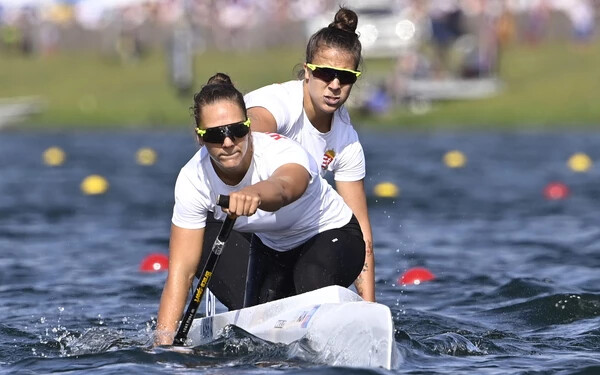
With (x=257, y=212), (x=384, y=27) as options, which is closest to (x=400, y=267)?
(x=257, y=212)

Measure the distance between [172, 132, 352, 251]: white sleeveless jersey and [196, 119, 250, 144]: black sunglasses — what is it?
0.83ft

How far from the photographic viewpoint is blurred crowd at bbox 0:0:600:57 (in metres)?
36.0

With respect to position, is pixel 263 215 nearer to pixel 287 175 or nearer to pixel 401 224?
pixel 287 175

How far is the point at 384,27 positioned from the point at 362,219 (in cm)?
2586

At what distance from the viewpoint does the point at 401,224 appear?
1497cm

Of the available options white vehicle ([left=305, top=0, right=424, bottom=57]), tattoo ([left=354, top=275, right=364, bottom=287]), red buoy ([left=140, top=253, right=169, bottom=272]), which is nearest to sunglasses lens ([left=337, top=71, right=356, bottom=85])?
tattoo ([left=354, top=275, right=364, bottom=287])

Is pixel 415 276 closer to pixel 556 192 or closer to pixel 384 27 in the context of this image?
pixel 556 192

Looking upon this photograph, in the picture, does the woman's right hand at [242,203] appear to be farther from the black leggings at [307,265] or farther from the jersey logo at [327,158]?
the jersey logo at [327,158]

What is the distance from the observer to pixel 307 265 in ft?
24.3

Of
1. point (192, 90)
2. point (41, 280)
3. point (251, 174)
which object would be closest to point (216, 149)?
point (251, 174)

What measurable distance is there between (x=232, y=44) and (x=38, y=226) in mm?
23609

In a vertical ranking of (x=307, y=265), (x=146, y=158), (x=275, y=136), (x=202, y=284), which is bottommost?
(x=202, y=284)

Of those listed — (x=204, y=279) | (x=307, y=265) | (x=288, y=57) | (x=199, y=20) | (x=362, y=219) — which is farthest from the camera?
(x=199, y=20)

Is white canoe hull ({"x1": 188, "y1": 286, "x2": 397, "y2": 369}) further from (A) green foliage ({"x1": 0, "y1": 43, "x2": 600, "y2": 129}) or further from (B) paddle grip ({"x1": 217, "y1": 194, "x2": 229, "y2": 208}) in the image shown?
(A) green foliage ({"x1": 0, "y1": 43, "x2": 600, "y2": 129})
